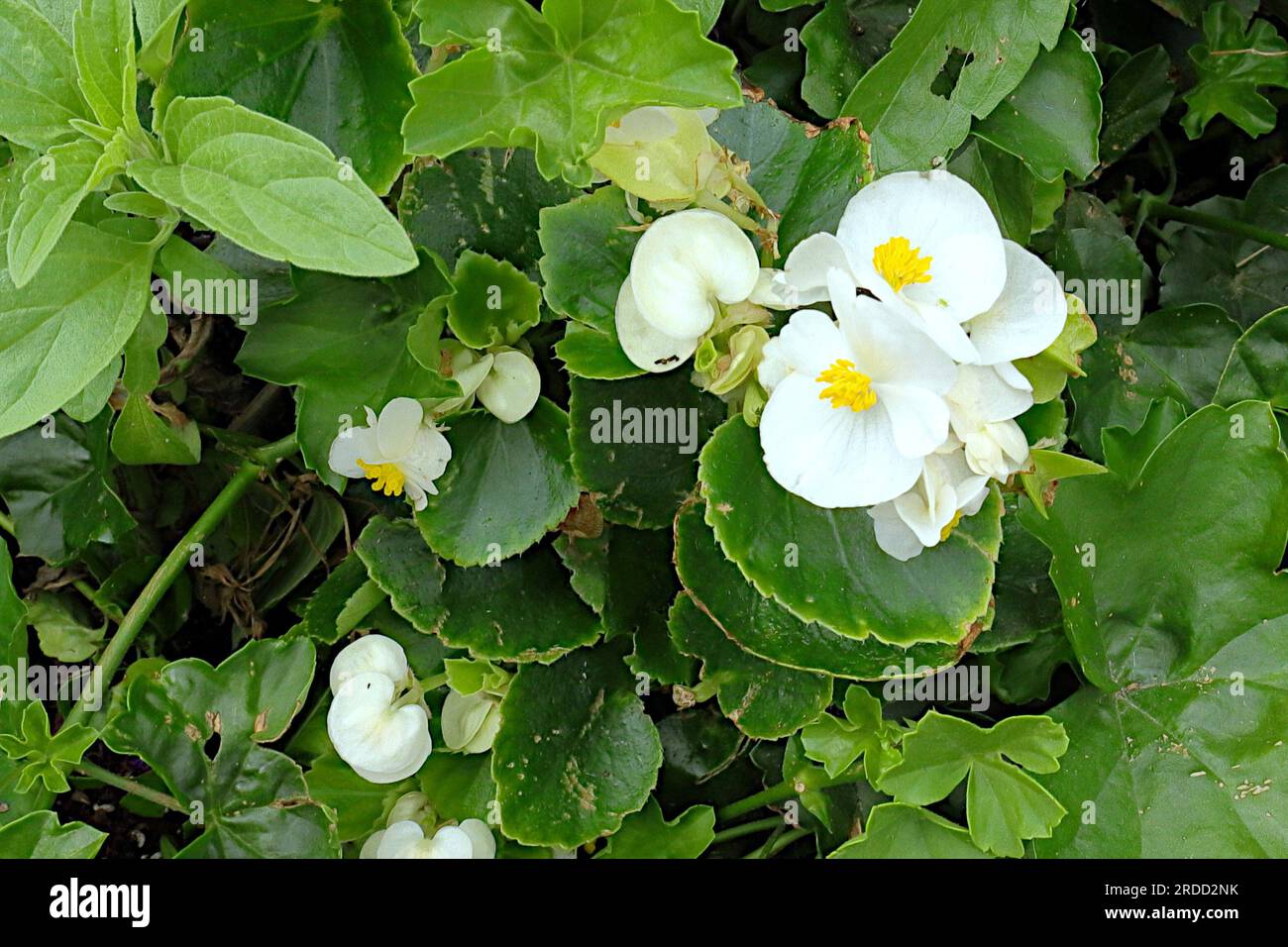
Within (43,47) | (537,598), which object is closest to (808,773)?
(537,598)

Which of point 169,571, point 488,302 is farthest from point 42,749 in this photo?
point 488,302

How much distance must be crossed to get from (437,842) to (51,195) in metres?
0.57

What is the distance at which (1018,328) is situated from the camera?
0.70 metres

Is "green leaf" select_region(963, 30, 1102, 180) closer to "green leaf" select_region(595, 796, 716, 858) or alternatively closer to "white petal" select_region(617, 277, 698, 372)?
"white petal" select_region(617, 277, 698, 372)

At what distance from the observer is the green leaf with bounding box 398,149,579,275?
0.92m

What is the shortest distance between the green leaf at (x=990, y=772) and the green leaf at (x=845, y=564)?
0.11 m

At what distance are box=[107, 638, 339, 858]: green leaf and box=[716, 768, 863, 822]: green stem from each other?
39 cm

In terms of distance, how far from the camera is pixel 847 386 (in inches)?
26.0

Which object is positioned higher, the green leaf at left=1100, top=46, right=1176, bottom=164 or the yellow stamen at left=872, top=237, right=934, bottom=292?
the yellow stamen at left=872, top=237, right=934, bottom=292

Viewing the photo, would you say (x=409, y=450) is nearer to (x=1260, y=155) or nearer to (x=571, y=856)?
(x=571, y=856)

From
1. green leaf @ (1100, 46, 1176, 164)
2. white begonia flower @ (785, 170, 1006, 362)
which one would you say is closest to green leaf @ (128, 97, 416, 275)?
white begonia flower @ (785, 170, 1006, 362)

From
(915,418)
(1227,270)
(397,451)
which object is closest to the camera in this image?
(915,418)

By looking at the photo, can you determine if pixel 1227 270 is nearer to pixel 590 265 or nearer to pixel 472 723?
pixel 590 265

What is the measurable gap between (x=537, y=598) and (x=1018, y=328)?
1.57ft
